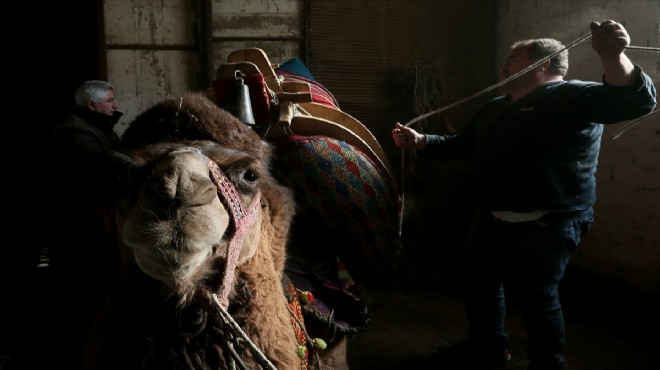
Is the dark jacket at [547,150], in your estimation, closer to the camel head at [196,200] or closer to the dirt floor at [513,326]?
the dirt floor at [513,326]

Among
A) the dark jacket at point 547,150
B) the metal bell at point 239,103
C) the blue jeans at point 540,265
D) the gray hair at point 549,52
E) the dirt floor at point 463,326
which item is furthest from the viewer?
the dirt floor at point 463,326

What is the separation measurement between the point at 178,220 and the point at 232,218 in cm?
19

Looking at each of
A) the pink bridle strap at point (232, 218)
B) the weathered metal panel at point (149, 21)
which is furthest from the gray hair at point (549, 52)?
the weathered metal panel at point (149, 21)

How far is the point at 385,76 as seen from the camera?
18.1ft

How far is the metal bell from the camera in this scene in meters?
1.71

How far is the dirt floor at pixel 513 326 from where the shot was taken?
3320mm

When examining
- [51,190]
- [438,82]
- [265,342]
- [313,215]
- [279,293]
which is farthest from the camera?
[438,82]

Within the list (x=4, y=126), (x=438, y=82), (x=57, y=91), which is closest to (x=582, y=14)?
(x=438, y=82)

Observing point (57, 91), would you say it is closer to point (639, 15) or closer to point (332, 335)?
point (332, 335)

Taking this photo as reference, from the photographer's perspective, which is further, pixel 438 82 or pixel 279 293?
pixel 438 82

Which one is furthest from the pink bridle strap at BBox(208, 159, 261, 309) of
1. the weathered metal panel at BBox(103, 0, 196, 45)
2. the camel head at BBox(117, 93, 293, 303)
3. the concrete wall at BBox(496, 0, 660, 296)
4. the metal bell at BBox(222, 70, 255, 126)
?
the weathered metal panel at BBox(103, 0, 196, 45)

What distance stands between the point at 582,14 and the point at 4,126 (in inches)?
250

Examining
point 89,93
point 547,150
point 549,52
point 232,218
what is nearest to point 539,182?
point 547,150

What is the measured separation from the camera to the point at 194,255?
113 cm
